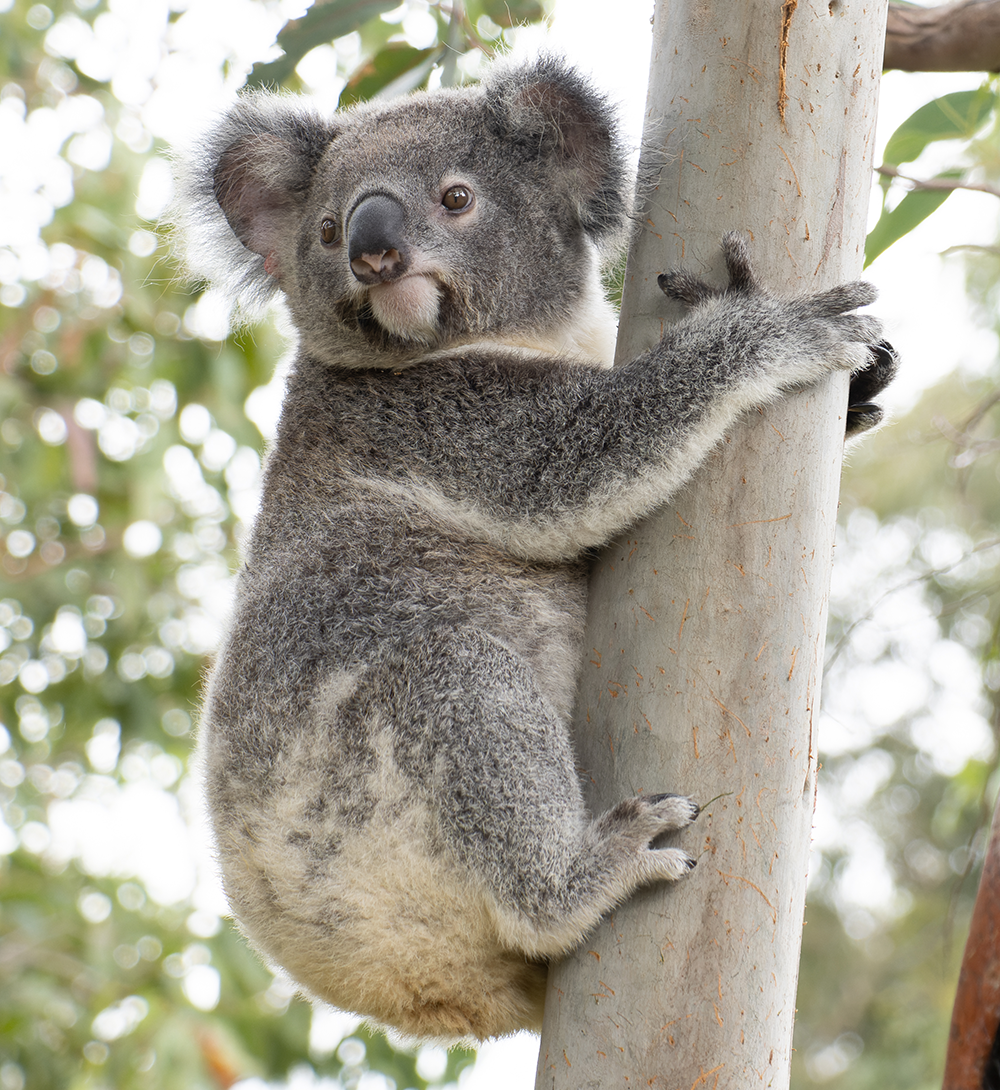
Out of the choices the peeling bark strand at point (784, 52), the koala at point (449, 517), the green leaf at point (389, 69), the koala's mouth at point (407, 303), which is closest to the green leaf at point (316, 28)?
the green leaf at point (389, 69)

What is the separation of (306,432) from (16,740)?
2.72 meters

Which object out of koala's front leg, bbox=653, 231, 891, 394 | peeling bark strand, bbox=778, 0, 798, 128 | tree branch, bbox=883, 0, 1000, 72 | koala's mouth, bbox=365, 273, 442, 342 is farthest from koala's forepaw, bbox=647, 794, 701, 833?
tree branch, bbox=883, 0, 1000, 72

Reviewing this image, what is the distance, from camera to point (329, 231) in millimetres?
2059

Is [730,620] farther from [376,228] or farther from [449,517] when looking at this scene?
[376,228]

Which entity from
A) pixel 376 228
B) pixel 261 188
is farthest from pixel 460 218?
pixel 261 188

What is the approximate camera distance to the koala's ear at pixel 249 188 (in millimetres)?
2207

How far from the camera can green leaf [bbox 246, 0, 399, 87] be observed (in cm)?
234

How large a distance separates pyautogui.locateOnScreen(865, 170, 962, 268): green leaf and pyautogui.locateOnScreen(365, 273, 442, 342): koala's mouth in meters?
0.93

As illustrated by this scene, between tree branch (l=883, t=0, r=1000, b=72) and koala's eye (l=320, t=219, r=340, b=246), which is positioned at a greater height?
tree branch (l=883, t=0, r=1000, b=72)

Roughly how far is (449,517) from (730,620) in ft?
1.93

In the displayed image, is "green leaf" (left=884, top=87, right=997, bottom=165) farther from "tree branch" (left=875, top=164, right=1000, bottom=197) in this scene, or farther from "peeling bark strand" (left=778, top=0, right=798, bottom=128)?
"peeling bark strand" (left=778, top=0, right=798, bottom=128)

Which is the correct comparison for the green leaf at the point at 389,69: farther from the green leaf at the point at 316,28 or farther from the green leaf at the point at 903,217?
the green leaf at the point at 903,217

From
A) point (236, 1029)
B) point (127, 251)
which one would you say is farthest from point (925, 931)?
point (127, 251)

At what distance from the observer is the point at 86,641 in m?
3.99
